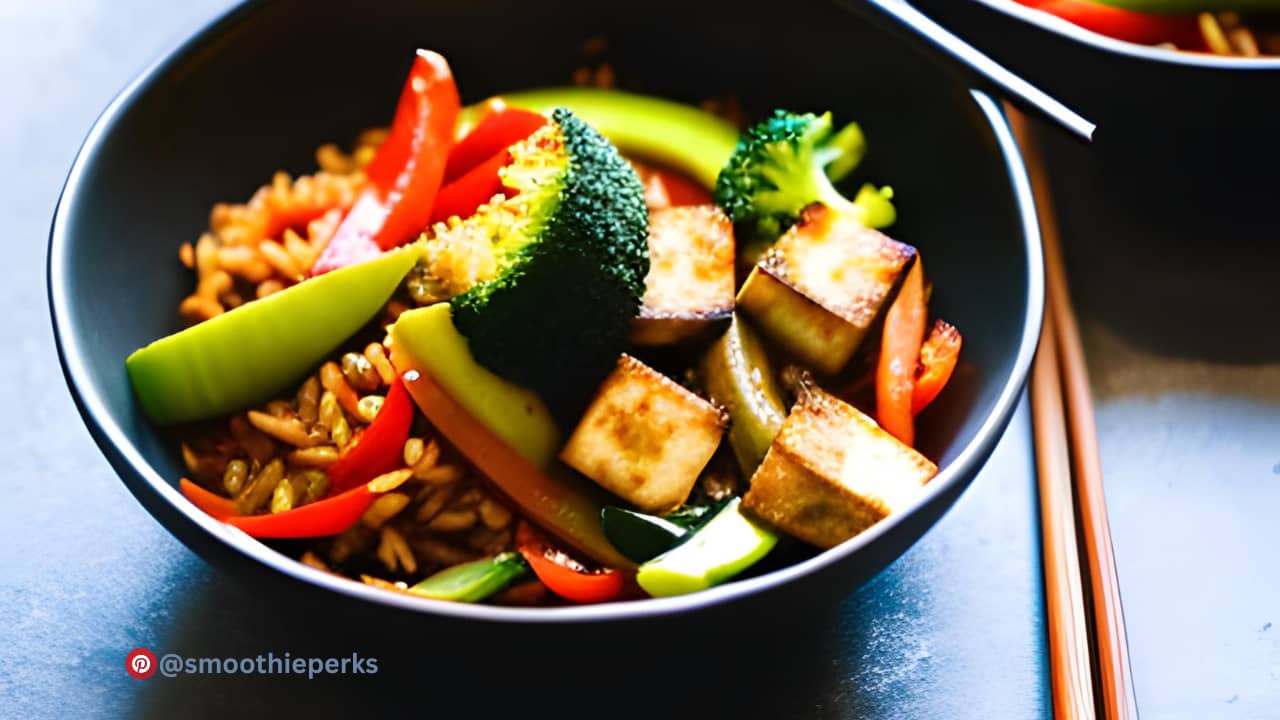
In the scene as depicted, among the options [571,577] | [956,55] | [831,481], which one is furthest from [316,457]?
[956,55]

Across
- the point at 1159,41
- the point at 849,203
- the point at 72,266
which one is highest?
the point at 1159,41

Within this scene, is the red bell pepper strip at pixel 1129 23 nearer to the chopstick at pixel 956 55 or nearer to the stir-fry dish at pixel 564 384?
the chopstick at pixel 956 55

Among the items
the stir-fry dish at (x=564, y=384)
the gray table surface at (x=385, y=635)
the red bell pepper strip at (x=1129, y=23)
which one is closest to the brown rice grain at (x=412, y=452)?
the stir-fry dish at (x=564, y=384)

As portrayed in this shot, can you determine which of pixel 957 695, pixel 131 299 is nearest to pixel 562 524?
pixel 957 695

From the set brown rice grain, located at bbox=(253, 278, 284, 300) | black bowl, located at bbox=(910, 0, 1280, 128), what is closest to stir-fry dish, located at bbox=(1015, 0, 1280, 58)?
black bowl, located at bbox=(910, 0, 1280, 128)

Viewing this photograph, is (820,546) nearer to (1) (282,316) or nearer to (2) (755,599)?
(2) (755,599)
